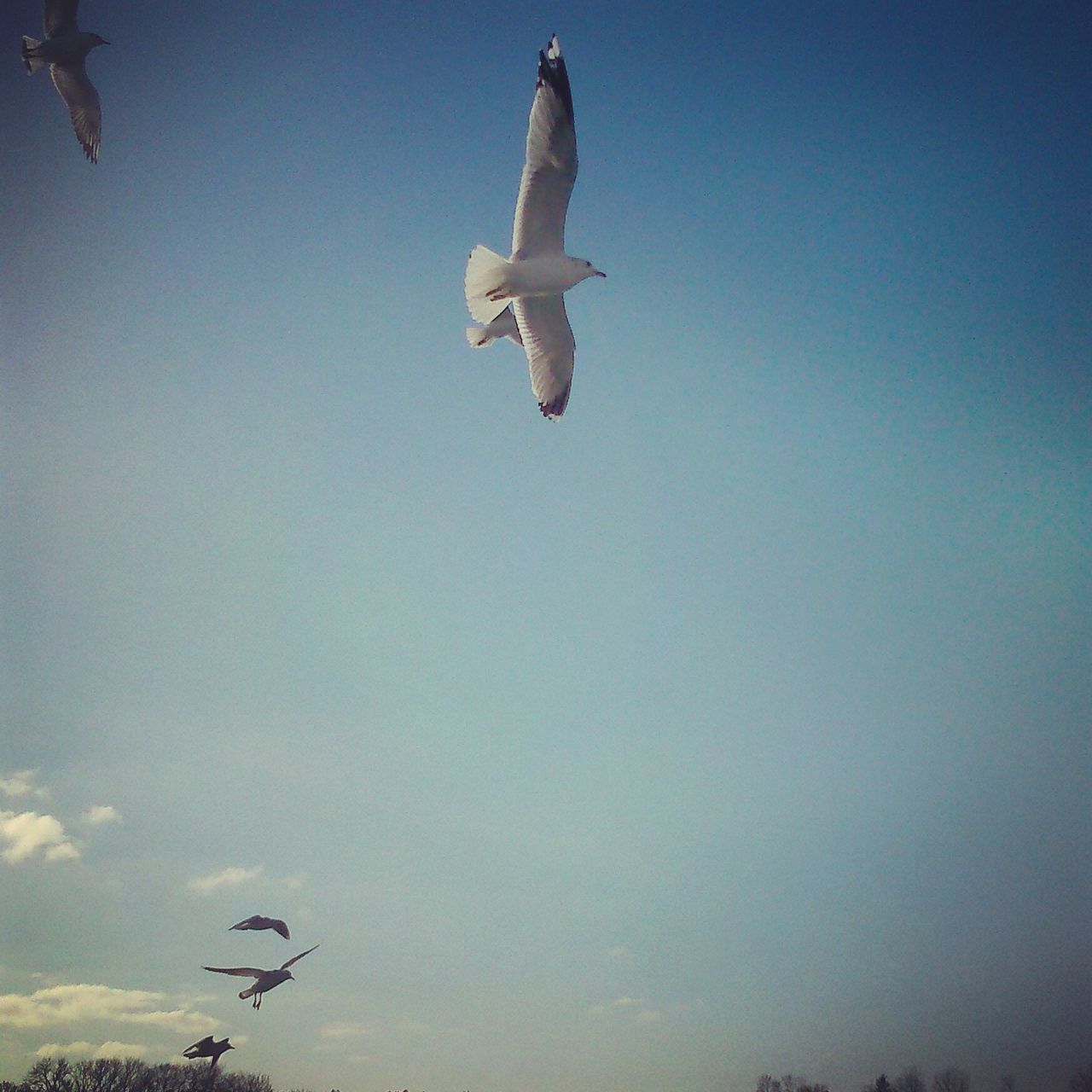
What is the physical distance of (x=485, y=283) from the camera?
6824mm

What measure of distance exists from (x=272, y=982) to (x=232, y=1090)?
99.2ft

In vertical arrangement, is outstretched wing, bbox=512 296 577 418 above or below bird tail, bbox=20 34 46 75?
below

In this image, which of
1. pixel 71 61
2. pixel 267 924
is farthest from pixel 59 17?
pixel 267 924

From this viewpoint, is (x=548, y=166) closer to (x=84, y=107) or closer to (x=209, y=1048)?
(x=84, y=107)

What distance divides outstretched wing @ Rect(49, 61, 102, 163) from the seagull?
5545 mm

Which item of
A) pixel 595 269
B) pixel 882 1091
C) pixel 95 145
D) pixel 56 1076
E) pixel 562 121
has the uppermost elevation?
pixel 95 145

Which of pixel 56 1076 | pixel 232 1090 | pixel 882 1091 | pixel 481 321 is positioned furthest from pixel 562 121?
pixel 882 1091

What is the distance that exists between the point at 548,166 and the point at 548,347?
1.49 m

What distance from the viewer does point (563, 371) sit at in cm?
747

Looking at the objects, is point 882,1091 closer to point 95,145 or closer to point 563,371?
point 563,371

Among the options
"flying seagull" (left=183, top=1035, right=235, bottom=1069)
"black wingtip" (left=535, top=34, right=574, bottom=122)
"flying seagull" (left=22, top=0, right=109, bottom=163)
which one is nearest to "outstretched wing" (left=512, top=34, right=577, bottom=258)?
"black wingtip" (left=535, top=34, right=574, bottom=122)

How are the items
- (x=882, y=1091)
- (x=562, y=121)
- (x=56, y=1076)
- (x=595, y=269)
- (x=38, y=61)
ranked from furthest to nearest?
(x=882, y=1091) < (x=56, y=1076) < (x=38, y=61) < (x=595, y=269) < (x=562, y=121)

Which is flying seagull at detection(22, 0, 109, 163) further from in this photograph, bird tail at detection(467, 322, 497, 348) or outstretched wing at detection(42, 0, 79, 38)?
bird tail at detection(467, 322, 497, 348)

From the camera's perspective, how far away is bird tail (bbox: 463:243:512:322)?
22.2ft
